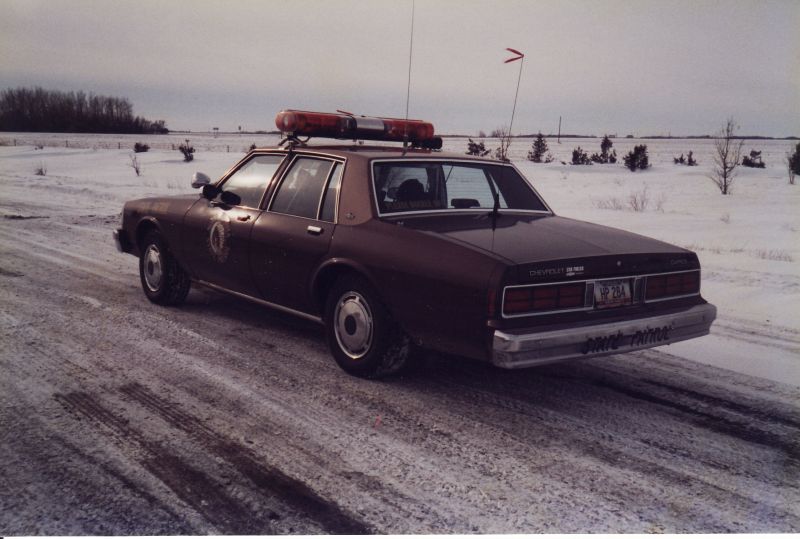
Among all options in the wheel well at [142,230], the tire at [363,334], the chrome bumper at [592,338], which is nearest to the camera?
the chrome bumper at [592,338]


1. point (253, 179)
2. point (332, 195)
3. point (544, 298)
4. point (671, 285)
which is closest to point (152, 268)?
point (253, 179)

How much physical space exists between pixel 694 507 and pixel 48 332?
4609 millimetres

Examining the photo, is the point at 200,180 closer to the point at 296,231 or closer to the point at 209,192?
the point at 209,192

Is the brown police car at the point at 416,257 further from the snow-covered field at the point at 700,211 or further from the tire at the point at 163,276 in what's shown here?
the snow-covered field at the point at 700,211

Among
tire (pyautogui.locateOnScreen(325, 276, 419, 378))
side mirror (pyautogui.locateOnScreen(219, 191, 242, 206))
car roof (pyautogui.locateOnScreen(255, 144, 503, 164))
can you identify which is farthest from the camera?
side mirror (pyautogui.locateOnScreen(219, 191, 242, 206))

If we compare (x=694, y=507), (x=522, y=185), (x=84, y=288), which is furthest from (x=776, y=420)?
(x=84, y=288)

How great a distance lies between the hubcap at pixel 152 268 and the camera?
626 cm

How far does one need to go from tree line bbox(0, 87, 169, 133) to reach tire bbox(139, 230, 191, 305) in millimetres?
1107

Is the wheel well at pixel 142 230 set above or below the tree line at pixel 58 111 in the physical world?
below

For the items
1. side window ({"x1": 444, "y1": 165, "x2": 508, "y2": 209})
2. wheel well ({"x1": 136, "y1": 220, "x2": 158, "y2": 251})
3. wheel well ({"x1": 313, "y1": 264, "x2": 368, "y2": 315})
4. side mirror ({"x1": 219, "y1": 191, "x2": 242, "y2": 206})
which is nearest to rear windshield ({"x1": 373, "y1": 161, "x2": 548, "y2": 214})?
side window ({"x1": 444, "y1": 165, "x2": 508, "y2": 209})

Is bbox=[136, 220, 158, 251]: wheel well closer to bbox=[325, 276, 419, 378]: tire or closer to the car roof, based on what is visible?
the car roof

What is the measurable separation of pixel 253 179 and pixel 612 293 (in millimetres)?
2934

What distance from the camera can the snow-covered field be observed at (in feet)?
17.9

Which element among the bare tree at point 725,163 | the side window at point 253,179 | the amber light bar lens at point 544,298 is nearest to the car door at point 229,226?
the side window at point 253,179
